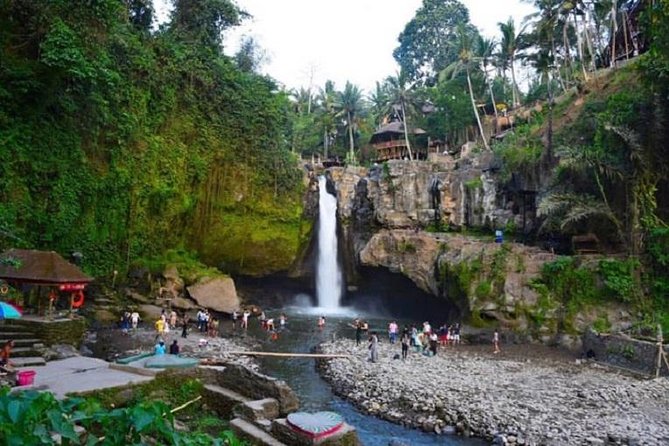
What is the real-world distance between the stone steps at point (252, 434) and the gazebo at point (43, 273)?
11.8 metres

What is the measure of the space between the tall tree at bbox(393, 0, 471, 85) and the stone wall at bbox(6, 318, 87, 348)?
67491mm

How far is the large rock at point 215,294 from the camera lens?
97.1 feet

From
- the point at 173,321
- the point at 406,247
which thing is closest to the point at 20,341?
the point at 173,321

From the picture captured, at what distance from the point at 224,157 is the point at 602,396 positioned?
1050 inches

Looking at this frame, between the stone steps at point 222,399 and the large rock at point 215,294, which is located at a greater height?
the large rock at point 215,294

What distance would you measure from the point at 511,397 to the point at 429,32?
243ft

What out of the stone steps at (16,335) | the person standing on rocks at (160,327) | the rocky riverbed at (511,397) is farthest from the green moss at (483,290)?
the stone steps at (16,335)

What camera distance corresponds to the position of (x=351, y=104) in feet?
184

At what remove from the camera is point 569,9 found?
3859 centimetres

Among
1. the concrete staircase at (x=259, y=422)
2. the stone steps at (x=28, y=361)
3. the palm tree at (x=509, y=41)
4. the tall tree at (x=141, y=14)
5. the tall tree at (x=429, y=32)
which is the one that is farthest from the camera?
the tall tree at (x=429, y=32)

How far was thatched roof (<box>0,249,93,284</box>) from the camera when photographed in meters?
18.8

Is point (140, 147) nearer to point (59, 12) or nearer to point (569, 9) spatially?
point (59, 12)

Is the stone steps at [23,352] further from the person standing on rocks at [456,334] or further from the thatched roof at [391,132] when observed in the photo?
the thatched roof at [391,132]

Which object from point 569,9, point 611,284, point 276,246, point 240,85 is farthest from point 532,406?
point 569,9
